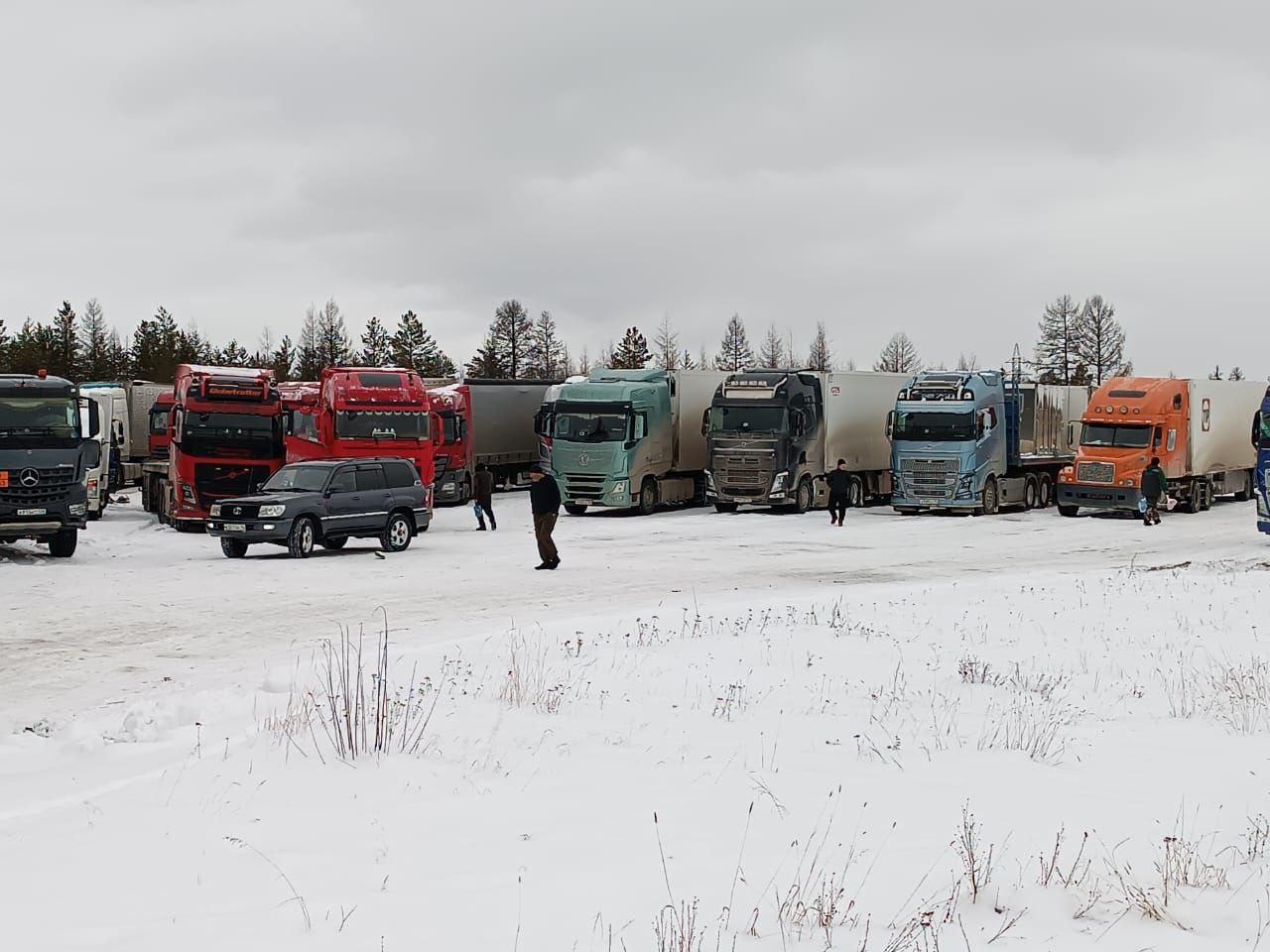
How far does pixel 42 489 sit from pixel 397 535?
671 cm

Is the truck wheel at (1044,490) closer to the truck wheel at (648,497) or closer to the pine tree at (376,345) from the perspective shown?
the truck wheel at (648,497)

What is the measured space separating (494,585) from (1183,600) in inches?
A: 394

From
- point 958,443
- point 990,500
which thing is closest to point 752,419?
point 958,443

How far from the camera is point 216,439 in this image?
32.3 m

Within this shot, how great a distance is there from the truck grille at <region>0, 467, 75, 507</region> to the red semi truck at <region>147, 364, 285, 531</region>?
22.8ft

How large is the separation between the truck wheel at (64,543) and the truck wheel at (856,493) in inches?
940

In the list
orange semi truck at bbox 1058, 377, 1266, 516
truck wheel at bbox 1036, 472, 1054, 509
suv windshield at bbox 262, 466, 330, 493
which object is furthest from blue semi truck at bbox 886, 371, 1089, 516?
suv windshield at bbox 262, 466, 330, 493

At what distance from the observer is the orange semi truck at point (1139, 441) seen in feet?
123

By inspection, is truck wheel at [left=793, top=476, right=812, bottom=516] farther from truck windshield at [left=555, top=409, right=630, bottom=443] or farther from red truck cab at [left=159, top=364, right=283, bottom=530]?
red truck cab at [left=159, top=364, right=283, bottom=530]

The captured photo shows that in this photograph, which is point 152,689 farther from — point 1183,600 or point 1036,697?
point 1183,600

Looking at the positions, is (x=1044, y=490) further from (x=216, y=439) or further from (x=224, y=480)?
(x=216, y=439)

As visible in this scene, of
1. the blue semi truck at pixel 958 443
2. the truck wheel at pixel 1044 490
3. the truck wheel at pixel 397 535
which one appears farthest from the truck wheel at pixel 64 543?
the truck wheel at pixel 1044 490

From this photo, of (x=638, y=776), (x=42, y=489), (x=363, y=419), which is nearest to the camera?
(x=638, y=776)

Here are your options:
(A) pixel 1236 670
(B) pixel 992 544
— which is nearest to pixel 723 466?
(B) pixel 992 544
